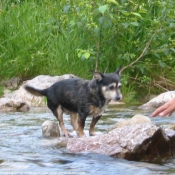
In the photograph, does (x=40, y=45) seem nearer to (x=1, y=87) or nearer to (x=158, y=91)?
(x=1, y=87)

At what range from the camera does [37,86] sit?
480 inches

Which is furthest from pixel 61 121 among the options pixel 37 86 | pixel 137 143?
pixel 37 86

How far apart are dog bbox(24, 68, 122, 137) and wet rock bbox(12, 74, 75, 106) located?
351 cm

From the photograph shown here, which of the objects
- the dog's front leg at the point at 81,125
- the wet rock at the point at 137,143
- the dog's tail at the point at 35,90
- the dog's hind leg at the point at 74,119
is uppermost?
the wet rock at the point at 137,143

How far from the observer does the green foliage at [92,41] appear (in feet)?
39.1

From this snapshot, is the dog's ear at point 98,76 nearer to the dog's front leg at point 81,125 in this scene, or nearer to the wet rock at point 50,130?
the dog's front leg at point 81,125

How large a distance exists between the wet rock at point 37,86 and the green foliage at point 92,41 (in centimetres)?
67

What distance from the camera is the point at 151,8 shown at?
13.4 metres

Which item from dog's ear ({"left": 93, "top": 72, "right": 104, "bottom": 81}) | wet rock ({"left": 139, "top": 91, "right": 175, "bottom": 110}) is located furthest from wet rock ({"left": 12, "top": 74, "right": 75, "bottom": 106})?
dog's ear ({"left": 93, "top": 72, "right": 104, "bottom": 81})

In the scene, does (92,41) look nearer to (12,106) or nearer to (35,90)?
(12,106)

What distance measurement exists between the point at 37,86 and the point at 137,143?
6.11 m

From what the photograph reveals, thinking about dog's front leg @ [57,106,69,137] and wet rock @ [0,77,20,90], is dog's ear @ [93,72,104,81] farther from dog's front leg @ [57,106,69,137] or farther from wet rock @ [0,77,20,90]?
wet rock @ [0,77,20,90]

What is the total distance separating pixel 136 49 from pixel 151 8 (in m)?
1.12

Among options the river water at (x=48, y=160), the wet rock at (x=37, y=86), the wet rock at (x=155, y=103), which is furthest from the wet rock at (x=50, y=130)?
the wet rock at (x=37, y=86)
